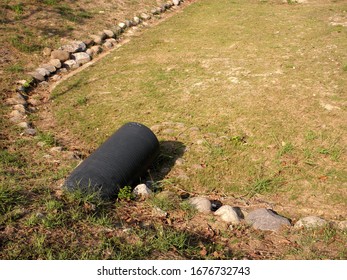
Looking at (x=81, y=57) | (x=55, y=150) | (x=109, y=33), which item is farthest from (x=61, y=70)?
(x=55, y=150)

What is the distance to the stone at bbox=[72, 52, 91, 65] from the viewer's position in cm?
894

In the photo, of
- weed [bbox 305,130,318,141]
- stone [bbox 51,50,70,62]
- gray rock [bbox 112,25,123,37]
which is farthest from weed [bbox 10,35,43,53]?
weed [bbox 305,130,318,141]

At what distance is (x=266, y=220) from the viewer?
3.97m

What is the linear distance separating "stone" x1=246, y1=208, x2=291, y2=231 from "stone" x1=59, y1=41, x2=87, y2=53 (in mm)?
6867

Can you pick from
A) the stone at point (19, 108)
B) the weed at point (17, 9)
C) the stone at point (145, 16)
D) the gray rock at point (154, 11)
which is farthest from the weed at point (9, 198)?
the gray rock at point (154, 11)

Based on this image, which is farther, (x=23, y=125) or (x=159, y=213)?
(x=23, y=125)

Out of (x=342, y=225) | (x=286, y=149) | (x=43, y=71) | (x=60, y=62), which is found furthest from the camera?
(x=60, y=62)

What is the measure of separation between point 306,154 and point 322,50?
4.53 meters

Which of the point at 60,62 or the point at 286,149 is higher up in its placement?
the point at 60,62

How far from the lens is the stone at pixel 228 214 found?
402 cm

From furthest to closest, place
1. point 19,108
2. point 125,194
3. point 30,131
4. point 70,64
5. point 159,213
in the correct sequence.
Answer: point 70,64 < point 19,108 < point 30,131 < point 125,194 < point 159,213

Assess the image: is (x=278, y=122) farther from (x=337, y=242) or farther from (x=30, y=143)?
(x=30, y=143)

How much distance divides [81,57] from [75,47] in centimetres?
40

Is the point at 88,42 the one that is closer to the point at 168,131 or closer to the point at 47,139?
the point at 47,139
